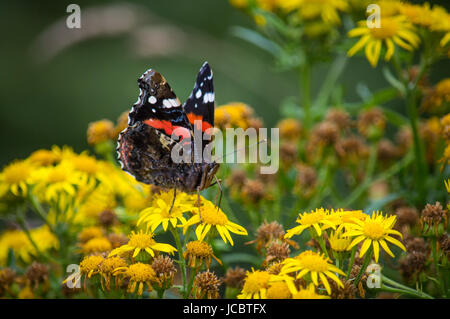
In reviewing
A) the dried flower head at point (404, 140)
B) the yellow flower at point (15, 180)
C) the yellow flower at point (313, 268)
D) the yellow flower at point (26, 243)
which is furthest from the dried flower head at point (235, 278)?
the dried flower head at point (404, 140)

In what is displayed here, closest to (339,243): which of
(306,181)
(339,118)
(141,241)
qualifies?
(141,241)

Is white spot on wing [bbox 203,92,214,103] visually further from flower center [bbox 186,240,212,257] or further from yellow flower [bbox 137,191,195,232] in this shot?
flower center [bbox 186,240,212,257]

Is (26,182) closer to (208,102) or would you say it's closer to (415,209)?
(208,102)

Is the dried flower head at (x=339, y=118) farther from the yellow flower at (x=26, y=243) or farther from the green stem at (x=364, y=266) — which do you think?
the yellow flower at (x=26, y=243)

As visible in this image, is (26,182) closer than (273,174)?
Yes
